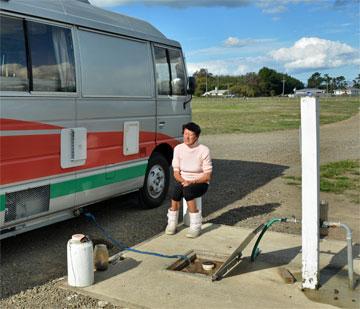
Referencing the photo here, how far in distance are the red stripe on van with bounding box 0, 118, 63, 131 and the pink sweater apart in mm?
1684

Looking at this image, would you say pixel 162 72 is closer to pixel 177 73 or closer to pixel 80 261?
pixel 177 73

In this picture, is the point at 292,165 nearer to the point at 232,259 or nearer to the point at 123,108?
the point at 123,108

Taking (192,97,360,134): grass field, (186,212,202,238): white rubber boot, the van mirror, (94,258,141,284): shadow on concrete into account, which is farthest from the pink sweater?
the van mirror

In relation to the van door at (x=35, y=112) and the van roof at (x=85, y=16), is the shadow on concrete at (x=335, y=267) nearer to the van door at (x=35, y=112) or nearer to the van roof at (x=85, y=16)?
the van door at (x=35, y=112)

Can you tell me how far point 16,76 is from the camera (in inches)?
196

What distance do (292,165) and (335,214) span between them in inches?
203

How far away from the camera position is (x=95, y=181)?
20.0 feet

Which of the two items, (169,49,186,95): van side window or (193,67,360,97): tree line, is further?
(193,67,360,97): tree line

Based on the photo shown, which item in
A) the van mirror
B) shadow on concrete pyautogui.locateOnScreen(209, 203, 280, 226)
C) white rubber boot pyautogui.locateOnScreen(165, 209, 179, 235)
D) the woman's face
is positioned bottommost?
shadow on concrete pyautogui.locateOnScreen(209, 203, 280, 226)

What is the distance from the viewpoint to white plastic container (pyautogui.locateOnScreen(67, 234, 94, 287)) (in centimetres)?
451

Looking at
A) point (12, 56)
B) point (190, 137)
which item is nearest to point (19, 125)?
point (12, 56)

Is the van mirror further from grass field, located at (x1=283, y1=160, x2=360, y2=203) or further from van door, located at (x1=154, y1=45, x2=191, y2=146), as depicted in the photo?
grass field, located at (x1=283, y1=160, x2=360, y2=203)

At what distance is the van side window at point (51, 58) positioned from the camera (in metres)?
5.19

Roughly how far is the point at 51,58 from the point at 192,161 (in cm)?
206
